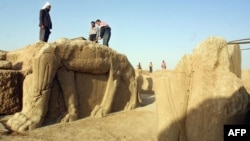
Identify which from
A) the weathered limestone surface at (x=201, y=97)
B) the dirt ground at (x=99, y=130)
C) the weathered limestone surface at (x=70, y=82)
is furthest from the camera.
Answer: the weathered limestone surface at (x=70, y=82)

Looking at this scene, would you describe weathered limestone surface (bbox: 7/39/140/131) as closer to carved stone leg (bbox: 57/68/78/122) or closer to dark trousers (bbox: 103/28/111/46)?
carved stone leg (bbox: 57/68/78/122)

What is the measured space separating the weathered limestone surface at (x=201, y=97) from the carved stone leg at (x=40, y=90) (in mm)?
3957

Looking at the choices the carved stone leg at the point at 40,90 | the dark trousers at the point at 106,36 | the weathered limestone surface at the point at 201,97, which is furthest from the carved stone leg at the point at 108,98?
the weathered limestone surface at the point at 201,97

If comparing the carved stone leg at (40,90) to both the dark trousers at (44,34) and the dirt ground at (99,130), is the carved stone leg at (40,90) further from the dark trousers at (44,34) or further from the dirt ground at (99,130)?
the dark trousers at (44,34)

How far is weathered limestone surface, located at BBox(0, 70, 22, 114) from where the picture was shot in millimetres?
7467

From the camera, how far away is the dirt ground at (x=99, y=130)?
19.9 feet

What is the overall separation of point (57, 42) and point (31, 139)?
2.81 m

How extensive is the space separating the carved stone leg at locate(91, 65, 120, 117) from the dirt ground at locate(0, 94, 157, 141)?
0.27m

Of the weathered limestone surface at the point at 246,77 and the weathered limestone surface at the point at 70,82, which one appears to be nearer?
the weathered limestone surface at the point at 70,82

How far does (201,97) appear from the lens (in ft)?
11.4

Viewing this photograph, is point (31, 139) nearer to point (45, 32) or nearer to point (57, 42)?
point (57, 42)

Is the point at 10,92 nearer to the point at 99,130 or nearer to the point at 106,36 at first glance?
the point at 99,130

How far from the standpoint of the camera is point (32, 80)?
7.21 m

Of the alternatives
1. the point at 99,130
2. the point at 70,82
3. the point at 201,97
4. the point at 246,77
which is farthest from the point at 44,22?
the point at 246,77
